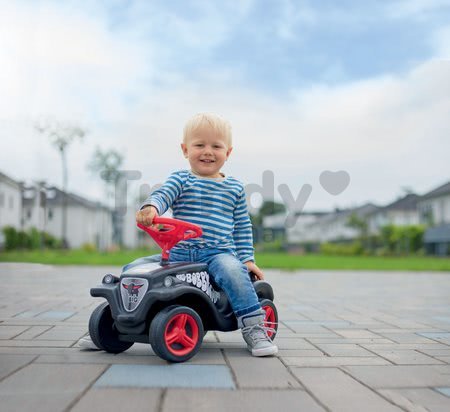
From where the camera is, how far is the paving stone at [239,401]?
2.10 meters

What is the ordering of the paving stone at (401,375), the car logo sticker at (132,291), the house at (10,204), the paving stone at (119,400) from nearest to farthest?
the paving stone at (119,400) < the paving stone at (401,375) < the car logo sticker at (132,291) < the house at (10,204)

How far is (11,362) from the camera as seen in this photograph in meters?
2.87

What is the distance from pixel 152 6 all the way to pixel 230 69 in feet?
4.28

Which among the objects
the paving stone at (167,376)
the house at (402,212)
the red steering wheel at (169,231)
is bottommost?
the paving stone at (167,376)

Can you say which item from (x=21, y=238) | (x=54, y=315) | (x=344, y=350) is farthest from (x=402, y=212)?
(x=344, y=350)

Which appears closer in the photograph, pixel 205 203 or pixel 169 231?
pixel 169 231

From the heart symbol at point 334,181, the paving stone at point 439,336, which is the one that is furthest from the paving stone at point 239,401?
the heart symbol at point 334,181

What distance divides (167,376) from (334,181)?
10.9m

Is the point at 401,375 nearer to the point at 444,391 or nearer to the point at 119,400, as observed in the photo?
the point at 444,391

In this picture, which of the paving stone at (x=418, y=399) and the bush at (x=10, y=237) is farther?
the bush at (x=10, y=237)

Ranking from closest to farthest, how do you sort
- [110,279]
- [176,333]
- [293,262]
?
[176,333] < [110,279] < [293,262]

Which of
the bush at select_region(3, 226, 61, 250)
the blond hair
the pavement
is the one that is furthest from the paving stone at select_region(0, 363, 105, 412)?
the bush at select_region(3, 226, 61, 250)

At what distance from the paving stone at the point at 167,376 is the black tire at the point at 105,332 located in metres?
0.41

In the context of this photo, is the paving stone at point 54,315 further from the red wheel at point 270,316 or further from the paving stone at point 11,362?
the red wheel at point 270,316
